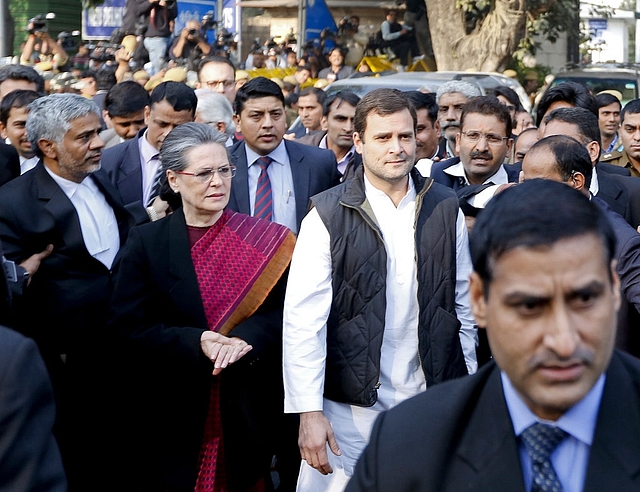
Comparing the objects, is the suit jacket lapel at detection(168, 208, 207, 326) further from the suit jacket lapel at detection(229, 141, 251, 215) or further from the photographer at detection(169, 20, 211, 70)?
the photographer at detection(169, 20, 211, 70)

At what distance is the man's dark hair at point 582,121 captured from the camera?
18.8 feet

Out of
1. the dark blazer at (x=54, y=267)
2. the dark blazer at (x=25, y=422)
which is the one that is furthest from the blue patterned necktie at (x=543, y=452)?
the dark blazer at (x=54, y=267)

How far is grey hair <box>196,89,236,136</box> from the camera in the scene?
714 cm

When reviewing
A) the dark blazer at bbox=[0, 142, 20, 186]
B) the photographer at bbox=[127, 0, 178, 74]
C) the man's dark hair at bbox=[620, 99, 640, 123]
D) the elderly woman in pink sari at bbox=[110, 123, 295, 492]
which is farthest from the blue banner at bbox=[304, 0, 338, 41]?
the elderly woman in pink sari at bbox=[110, 123, 295, 492]

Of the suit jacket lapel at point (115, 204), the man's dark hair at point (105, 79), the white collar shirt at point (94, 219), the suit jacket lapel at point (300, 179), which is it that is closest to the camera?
the white collar shirt at point (94, 219)

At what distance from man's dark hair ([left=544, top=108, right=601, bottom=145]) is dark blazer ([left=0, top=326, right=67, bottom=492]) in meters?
3.83

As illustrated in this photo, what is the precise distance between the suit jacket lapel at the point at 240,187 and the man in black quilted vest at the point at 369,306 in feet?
5.45

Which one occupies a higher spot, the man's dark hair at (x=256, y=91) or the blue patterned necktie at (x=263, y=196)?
the man's dark hair at (x=256, y=91)

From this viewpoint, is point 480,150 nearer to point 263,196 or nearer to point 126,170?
point 263,196

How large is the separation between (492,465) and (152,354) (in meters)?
2.78

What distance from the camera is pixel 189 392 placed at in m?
4.62

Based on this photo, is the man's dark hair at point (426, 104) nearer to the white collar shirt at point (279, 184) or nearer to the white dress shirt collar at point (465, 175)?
the white dress shirt collar at point (465, 175)

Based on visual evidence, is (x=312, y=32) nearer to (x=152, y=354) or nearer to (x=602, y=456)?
(x=152, y=354)

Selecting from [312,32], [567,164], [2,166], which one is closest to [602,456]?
[567,164]
